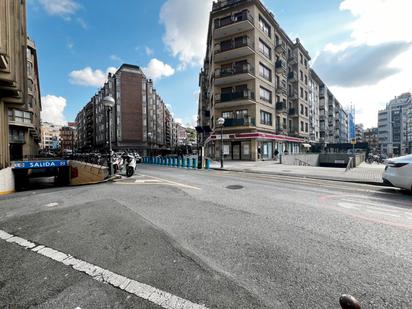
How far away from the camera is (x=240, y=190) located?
7543 mm

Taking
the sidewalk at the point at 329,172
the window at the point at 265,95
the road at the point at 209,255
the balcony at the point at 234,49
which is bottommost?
the sidewalk at the point at 329,172

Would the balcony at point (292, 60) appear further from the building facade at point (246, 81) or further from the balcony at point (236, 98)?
the balcony at point (236, 98)

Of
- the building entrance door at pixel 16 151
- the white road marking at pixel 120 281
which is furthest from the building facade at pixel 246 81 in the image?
the building entrance door at pixel 16 151

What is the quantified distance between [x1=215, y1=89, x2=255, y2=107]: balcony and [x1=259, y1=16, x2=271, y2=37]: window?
10909mm

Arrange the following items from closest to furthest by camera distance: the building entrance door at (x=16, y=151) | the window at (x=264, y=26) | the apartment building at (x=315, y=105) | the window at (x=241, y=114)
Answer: the building entrance door at (x=16, y=151), the window at (x=241, y=114), the window at (x=264, y=26), the apartment building at (x=315, y=105)

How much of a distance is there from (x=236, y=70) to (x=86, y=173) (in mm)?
22257

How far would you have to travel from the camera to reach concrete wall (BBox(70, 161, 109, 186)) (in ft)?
36.7

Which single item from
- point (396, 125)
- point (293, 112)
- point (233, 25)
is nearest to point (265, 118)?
point (293, 112)

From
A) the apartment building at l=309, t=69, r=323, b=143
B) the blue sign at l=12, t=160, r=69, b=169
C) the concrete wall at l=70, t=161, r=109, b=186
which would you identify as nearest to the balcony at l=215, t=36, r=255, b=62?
the concrete wall at l=70, t=161, r=109, b=186

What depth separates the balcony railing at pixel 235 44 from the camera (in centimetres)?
2516

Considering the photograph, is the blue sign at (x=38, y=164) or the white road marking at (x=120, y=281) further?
the blue sign at (x=38, y=164)

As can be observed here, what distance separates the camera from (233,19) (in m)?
26.1

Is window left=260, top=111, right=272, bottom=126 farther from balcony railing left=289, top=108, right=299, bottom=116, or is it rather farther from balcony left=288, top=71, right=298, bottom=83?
balcony left=288, top=71, right=298, bottom=83

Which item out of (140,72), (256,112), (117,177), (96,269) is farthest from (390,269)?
(140,72)
